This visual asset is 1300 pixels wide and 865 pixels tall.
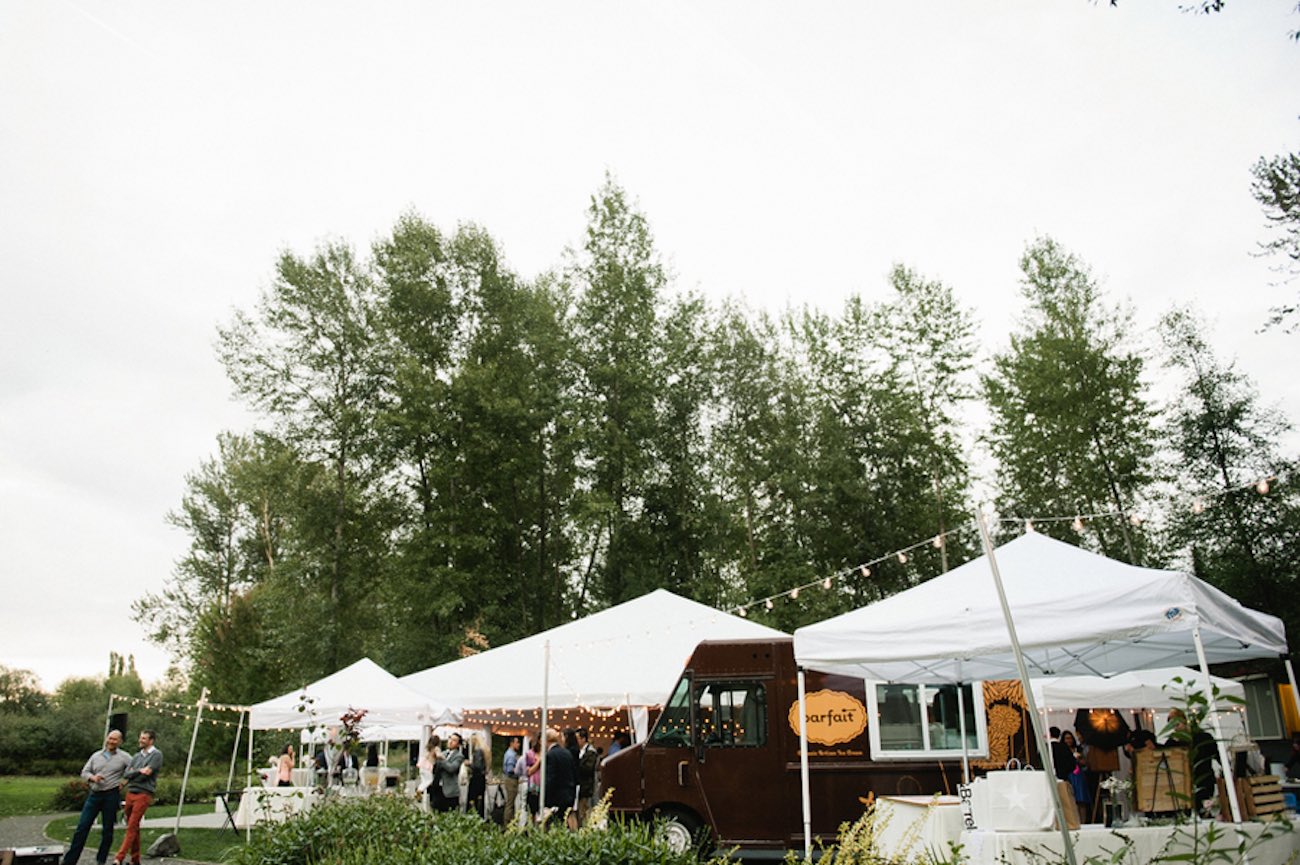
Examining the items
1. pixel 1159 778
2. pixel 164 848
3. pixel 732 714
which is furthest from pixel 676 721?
pixel 164 848

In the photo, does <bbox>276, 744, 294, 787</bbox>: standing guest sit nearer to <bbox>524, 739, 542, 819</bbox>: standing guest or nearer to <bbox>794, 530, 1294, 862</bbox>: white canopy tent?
<bbox>524, 739, 542, 819</bbox>: standing guest

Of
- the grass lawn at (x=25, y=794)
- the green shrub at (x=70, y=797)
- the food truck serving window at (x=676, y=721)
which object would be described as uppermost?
the food truck serving window at (x=676, y=721)

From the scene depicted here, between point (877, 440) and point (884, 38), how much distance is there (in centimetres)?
1703

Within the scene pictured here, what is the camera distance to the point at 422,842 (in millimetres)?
5254

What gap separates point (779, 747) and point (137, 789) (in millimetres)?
7395

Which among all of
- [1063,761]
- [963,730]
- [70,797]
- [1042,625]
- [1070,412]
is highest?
[1070,412]

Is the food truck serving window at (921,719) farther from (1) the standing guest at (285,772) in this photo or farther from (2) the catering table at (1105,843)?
(1) the standing guest at (285,772)

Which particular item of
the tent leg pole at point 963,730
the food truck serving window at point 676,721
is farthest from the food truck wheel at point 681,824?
the tent leg pole at point 963,730

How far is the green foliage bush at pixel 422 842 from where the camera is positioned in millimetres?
4199

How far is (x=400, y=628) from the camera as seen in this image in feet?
81.0

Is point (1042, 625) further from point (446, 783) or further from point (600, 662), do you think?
point (600, 662)

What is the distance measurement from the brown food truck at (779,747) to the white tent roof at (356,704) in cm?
459

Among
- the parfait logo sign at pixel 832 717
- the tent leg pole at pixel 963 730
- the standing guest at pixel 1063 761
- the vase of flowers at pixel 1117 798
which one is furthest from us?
the standing guest at pixel 1063 761

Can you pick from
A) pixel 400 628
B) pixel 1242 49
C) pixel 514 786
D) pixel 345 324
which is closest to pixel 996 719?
pixel 1242 49
